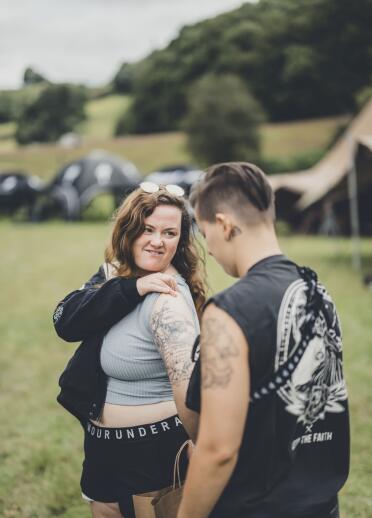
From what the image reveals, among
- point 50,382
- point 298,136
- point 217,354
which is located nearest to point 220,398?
point 217,354

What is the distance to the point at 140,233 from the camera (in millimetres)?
2373

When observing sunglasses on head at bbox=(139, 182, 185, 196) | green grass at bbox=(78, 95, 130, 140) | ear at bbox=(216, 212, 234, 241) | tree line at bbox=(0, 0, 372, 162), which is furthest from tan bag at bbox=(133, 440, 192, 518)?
green grass at bbox=(78, 95, 130, 140)

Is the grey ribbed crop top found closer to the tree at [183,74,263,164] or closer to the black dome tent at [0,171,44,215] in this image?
the black dome tent at [0,171,44,215]

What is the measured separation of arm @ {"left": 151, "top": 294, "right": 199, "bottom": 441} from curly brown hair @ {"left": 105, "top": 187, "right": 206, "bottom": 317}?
0.35 meters

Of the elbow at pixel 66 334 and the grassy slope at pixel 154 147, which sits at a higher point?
the elbow at pixel 66 334

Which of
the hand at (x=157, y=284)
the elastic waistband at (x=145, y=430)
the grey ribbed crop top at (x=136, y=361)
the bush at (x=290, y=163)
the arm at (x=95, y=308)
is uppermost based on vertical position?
the hand at (x=157, y=284)

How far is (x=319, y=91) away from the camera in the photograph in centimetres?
5103

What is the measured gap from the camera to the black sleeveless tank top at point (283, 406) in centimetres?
157

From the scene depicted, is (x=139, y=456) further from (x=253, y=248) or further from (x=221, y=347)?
(x=253, y=248)

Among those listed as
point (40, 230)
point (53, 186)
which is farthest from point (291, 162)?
point (40, 230)

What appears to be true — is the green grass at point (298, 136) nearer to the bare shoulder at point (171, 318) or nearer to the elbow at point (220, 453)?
the bare shoulder at point (171, 318)

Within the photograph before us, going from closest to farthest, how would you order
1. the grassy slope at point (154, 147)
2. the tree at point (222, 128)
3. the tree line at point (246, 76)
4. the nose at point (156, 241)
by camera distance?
the nose at point (156, 241)
the tree at point (222, 128)
the tree line at point (246, 76)
the grassy slope at point (154, 147)

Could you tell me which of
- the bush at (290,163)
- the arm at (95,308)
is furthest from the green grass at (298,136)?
the arm at (95,308)

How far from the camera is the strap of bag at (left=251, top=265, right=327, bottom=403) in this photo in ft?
5.24
